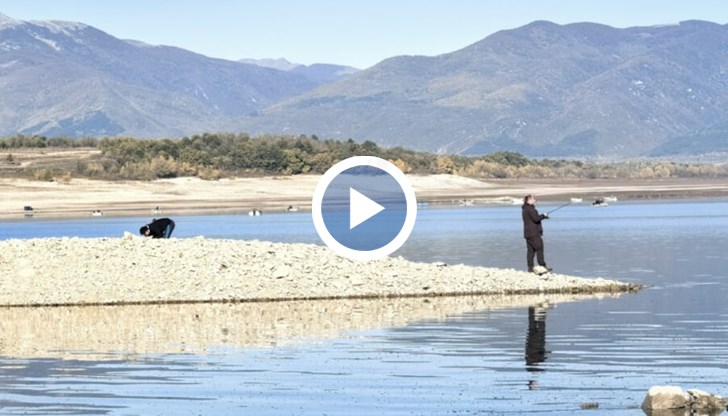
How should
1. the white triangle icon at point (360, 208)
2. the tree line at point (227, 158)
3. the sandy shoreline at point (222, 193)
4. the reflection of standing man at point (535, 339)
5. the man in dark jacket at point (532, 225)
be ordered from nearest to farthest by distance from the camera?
the reflection of standing man at point (535, 339)
the white triangle icon at point (360, 208)
the man in dark jacket at point (532, 225)
the sandy shoreline at point (222, 193)
the tree line at point (227, 158)

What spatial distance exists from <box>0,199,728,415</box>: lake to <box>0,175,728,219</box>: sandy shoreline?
49198mm

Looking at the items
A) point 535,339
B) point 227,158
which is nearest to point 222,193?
point 227,158

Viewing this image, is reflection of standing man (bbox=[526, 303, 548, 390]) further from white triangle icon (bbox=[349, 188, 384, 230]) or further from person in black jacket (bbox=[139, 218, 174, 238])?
person in black jacket (bbox=[139, 218, 174, 238])

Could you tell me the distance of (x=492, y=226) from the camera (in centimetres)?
6116

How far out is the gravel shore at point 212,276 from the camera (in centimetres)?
2850

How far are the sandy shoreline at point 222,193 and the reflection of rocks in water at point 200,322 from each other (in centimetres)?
4805

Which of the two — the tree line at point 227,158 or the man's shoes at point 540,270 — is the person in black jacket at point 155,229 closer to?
the man's shoes at point 540,270

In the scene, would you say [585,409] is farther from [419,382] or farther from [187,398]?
[187,398]

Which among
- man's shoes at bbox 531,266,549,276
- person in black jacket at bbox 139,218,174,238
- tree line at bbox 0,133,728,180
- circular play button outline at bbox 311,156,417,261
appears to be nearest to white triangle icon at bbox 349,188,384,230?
circular play button outline at bbox 311,156,417,261

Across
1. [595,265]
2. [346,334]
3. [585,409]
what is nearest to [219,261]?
[346,334]

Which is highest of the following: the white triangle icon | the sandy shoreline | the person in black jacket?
the white triangle icon

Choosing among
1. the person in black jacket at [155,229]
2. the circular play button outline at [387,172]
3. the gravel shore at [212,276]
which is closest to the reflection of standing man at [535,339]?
the circular play button outline at [387,172]

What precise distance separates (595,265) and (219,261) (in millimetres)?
10979

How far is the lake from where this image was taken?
16.3 meters
